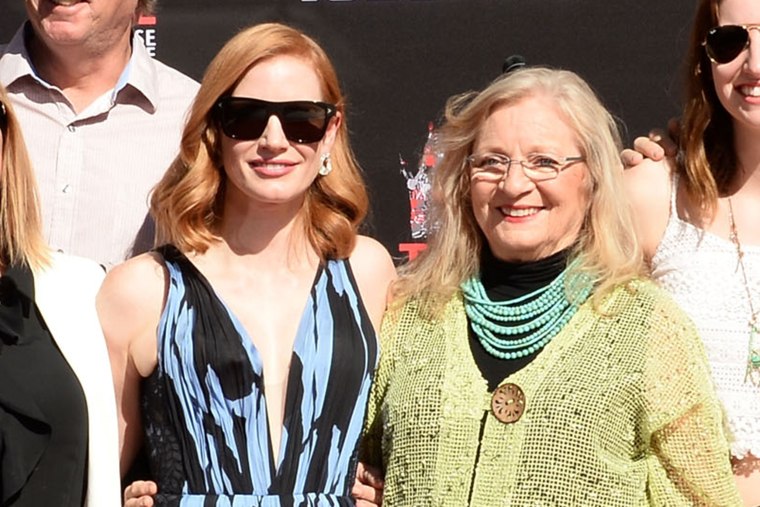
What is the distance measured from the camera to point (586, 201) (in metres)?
2.98

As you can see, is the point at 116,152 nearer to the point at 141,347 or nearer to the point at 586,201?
the point at 141,347

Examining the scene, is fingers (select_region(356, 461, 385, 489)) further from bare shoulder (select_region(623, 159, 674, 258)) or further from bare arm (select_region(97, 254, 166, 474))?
bare shoulder (select_region(623, 159, 674, 258))

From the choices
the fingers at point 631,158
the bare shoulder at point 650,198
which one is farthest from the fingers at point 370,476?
the fingers at point 631,158

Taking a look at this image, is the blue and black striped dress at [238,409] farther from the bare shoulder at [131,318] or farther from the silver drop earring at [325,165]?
the silver drop earring at [325,165]

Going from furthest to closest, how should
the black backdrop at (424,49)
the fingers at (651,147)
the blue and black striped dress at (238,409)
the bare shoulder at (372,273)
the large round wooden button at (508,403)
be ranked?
1. the black backdrop at (424,49)
2. the fingers at (651,147)
3. the bare shoulder at (372,273)
4. the blue and black striped dress at (238,409)
5. the large round wooden button at (508,403)

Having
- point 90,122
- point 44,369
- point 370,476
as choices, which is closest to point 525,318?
point 370,476

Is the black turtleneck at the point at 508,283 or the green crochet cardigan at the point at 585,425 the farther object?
the black turtleneck at the point at 508,283

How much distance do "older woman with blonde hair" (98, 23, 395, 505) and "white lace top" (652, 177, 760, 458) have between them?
675mm

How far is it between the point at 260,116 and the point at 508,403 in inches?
31.8

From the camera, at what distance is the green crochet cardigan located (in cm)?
274

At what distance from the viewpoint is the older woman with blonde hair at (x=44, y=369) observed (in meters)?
2.67

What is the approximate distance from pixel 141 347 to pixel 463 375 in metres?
0.68

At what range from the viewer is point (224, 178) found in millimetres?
3139

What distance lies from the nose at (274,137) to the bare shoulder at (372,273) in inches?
13.5
